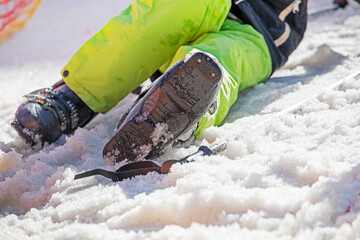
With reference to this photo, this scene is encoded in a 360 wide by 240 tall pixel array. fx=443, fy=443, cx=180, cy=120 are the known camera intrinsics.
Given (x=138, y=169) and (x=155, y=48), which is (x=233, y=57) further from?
(x=138, y=169)

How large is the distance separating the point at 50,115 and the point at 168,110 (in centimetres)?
31

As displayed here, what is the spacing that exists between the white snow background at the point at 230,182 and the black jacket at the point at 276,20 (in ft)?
0.31

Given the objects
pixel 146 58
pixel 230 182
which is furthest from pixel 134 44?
pixel 230 182

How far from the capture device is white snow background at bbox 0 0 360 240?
1.73ft

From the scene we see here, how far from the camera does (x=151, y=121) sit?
0.74m

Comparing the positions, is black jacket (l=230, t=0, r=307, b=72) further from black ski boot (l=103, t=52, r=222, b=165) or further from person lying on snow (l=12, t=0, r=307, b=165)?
black ski boot (l=103, t=52, r=222, b=165)

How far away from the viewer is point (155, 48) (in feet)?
3.11

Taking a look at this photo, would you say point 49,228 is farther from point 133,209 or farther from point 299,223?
point 299,223

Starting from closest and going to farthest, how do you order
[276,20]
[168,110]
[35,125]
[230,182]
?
[230,182]
[168,110]
[35,125]
[276,20]

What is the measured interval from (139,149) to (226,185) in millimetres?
201

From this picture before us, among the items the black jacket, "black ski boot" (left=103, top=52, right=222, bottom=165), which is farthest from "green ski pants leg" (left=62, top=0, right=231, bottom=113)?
"black ski boot" (left=103, top=52, right=222, bottom=165)

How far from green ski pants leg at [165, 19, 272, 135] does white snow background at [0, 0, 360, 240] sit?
0.04 m

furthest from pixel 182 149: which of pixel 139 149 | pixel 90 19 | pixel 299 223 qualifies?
pixel 90 19

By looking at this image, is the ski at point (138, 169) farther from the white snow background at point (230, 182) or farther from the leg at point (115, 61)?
the leg at point (115, 61)
